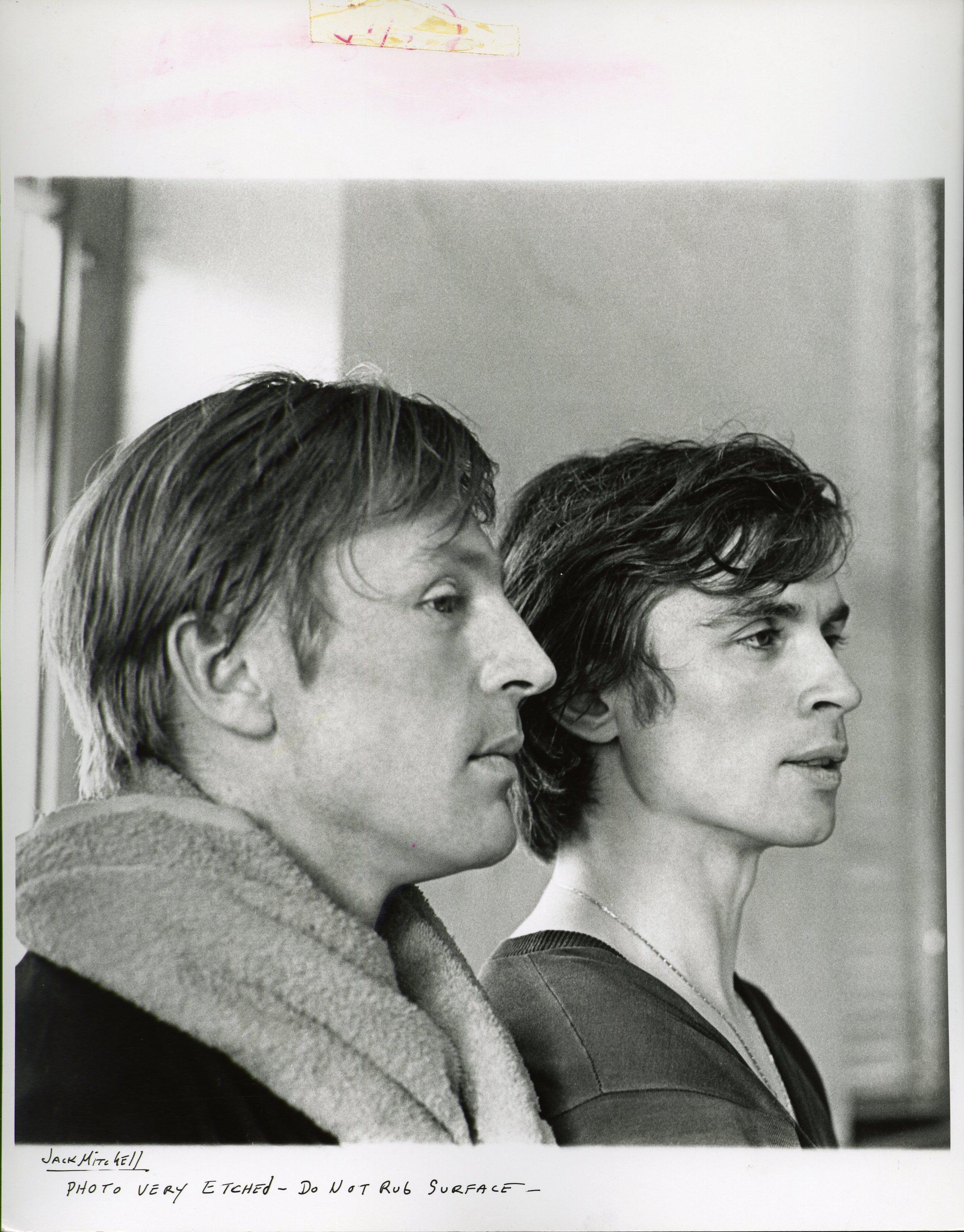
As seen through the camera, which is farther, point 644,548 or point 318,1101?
point 644,548

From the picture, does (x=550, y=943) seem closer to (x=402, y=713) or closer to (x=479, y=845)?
(x=479, y=845)

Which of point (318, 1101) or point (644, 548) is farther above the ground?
point (644, 548)

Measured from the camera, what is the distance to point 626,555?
3.19ft

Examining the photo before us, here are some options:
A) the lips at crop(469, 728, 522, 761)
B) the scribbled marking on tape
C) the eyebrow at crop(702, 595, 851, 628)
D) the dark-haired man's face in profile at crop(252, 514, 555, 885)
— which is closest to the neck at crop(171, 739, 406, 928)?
the dark-haired man's face in profile at crop(252, 514, 555, 885)

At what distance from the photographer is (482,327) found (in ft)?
3.15

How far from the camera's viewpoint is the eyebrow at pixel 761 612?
96 cm

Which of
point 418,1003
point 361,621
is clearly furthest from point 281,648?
point 418,1003

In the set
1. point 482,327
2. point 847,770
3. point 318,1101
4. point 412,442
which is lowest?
point 318,1101

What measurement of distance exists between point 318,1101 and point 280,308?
607mm

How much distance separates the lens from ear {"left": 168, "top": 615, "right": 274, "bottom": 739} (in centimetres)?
88

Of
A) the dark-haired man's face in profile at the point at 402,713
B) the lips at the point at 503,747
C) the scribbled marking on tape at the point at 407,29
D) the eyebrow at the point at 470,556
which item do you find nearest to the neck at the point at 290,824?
the dark-haired man's face in profile at the point at 402,713

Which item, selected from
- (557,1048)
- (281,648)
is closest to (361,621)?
(281,648)

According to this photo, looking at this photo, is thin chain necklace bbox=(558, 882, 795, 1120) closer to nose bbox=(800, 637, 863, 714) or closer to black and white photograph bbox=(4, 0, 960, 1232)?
black and white photograph bbox=(4, 0, 960, 1232)

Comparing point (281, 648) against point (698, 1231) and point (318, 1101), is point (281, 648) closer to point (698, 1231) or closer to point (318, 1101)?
point (318, 1101)
